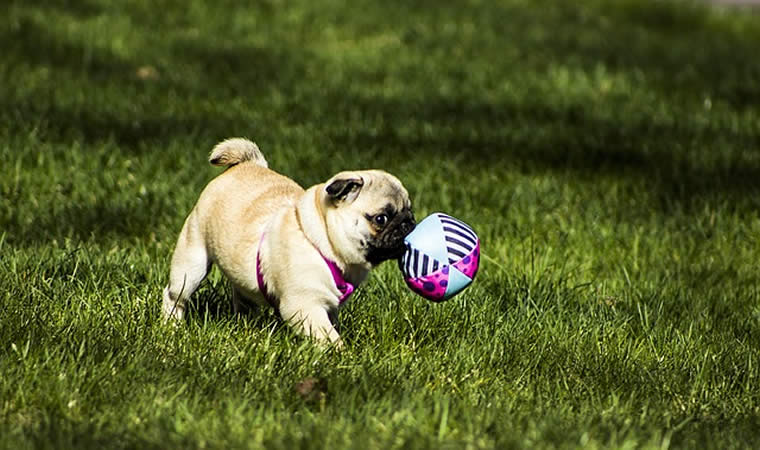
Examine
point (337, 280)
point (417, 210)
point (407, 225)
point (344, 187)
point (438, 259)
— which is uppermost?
point (344, 187)

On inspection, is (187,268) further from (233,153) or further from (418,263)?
(418,263)

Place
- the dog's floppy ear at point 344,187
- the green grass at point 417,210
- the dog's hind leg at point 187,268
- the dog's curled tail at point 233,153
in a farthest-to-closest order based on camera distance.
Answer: the dog's curled tail at point 233,153 < the dog's hind leg at point 187,268 < the dog's floppy ear at point 344,187 < the green grass at point 417,210

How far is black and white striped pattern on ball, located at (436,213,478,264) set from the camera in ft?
13.6

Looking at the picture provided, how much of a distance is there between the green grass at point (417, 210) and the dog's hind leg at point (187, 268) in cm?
10

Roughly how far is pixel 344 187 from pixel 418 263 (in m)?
0.41

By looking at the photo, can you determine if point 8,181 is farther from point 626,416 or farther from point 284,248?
point 626,416

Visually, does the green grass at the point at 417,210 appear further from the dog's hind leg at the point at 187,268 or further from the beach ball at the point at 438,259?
the beach ball at the point at 438,259

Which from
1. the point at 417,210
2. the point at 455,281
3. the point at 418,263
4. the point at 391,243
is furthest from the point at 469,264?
the point at 417,210

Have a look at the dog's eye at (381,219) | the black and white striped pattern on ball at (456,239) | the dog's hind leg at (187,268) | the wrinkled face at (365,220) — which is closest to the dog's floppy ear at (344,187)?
the wrinkled face at (365,220)

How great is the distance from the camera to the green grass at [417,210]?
3.51 m

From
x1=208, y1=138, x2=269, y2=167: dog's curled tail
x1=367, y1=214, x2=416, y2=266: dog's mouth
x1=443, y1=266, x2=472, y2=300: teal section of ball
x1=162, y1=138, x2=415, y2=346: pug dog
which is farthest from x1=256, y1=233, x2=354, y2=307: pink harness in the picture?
x1=208, y1=138, x2=269, y2=167: dog's curled tail

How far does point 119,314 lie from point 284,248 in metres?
0.70

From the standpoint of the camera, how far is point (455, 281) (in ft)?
13.7

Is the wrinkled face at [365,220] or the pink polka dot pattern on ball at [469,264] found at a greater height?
the wrinkled face at [365,220]
